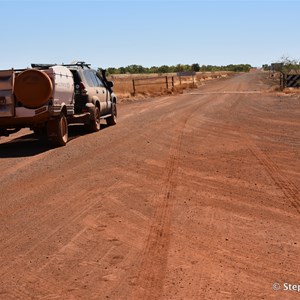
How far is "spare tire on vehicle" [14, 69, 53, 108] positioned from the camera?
Answer: 13.4 metres

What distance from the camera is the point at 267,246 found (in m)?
6.07

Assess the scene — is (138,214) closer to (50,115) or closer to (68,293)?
(68,293)

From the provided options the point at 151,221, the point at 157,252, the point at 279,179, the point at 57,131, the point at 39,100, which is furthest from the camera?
the point at 57,131

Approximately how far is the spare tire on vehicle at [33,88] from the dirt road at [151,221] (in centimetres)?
124

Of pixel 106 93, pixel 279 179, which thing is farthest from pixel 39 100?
pixel 279 179

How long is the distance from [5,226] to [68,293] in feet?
8.17

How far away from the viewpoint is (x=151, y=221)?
709 centimetres

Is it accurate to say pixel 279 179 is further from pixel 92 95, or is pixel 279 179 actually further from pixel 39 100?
pixel 92 95

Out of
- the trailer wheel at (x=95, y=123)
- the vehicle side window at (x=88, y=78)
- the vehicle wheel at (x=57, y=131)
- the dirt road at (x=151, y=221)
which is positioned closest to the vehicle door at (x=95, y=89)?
the vehicle side window at (x=88, y=78)

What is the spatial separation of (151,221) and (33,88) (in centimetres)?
731

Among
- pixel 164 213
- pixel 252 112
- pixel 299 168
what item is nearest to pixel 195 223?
pixel 164 213

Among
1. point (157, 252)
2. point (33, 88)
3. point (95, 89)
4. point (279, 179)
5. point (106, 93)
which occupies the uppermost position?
point (33, 88)

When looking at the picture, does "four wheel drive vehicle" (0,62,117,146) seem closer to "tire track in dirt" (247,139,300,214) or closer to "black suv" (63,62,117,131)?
"black suv" (63,62,117,131)

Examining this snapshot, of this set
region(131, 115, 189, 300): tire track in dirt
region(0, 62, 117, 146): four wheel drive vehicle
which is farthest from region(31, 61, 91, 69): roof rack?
region(131, 115, 189, 300): tire track in dirt
